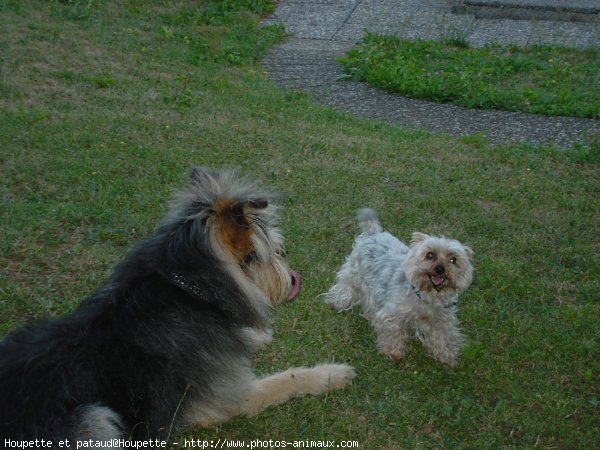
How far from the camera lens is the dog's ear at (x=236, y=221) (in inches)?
150

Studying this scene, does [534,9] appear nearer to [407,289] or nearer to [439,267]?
[407,289]

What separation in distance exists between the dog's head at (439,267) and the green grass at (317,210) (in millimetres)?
578

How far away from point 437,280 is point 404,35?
8660mm

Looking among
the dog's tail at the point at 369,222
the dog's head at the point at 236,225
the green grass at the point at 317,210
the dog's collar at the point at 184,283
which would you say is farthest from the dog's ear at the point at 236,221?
the dog's tail at the point at 369,222

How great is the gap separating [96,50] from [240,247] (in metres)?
7.82

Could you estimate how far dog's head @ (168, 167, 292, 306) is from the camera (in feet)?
12.5

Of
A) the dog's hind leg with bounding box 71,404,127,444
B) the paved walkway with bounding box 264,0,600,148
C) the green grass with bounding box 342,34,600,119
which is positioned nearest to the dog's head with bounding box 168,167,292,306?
the dog's hind leg with bounding box 71,404,127,444

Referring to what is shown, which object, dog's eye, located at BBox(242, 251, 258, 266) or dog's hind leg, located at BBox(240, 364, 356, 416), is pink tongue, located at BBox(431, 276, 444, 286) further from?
dog's eye, located at BBox(242, 251, 258, 266)

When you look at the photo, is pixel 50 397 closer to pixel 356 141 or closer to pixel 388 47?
pixel 356 141

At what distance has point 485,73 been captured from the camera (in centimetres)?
1098

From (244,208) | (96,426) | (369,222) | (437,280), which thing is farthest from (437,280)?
(96,426)

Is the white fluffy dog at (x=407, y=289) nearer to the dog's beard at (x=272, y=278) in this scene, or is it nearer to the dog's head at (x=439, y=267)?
the dog's head at (x=439, y=267)

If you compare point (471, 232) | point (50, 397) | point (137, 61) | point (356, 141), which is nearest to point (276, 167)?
point (356, 141)

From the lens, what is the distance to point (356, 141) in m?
8.80
